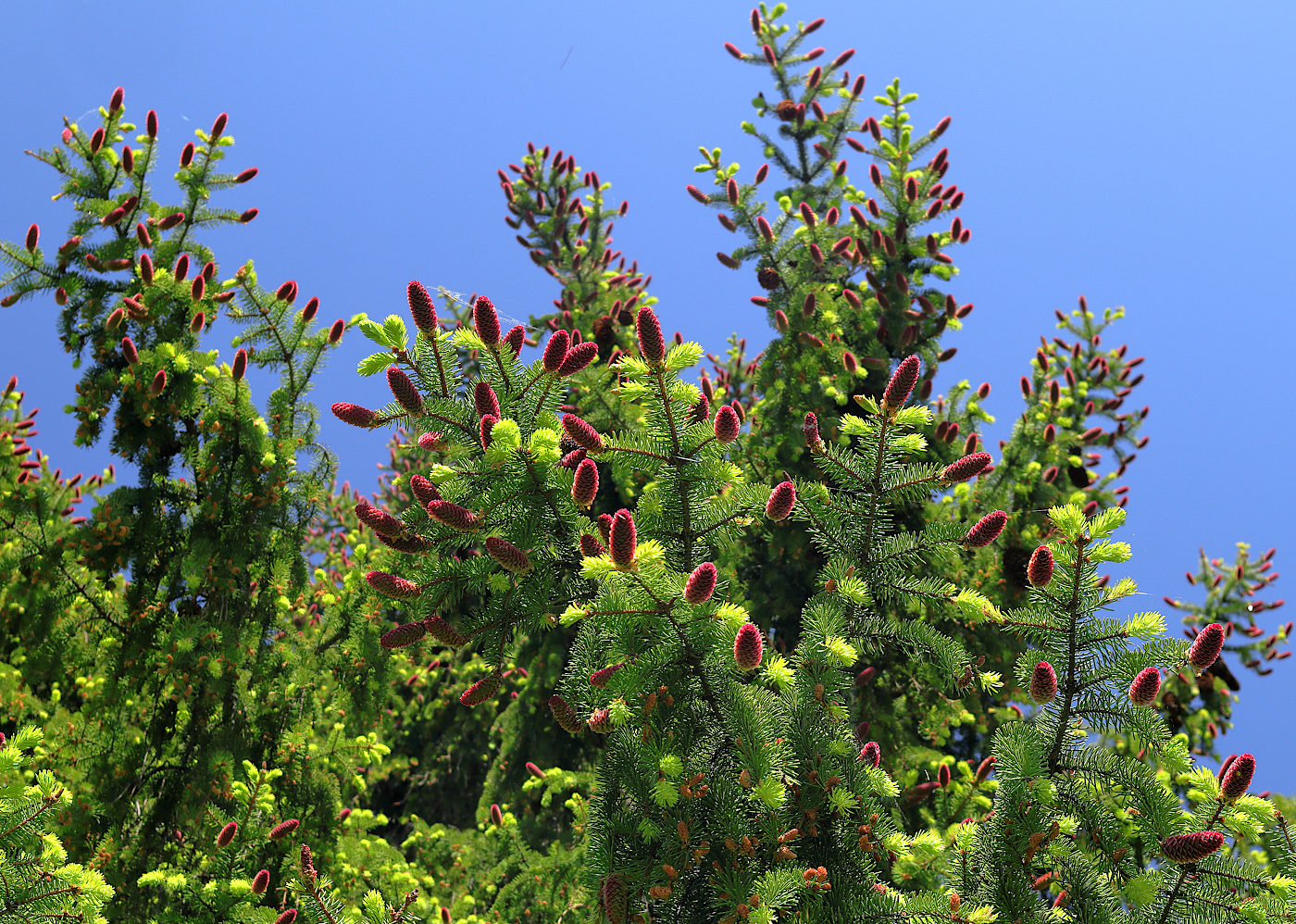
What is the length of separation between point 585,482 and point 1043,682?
1.14 metres

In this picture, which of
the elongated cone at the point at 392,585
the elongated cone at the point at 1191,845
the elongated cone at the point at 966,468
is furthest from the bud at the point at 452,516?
the elongated cone at the point at 1191,845

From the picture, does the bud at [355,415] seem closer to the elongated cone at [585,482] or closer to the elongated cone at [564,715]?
the elongated cone at [585,482]

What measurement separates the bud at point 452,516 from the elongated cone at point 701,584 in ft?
1.89

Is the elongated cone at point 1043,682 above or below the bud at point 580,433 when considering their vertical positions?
below

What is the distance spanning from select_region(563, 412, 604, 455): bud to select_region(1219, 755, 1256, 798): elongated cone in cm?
166

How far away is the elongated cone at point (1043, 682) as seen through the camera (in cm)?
184

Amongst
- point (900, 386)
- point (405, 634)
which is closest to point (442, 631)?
point (405, 634)

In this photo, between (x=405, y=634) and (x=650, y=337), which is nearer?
(x=650, y=337)

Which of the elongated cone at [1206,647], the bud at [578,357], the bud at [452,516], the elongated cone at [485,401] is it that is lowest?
the elongated cone at [1206,647]

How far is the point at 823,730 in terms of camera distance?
2.19m

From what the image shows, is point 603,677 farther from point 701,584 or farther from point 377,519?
point 377,519

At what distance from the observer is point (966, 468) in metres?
2.10

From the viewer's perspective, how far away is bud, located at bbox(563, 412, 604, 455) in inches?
78.9

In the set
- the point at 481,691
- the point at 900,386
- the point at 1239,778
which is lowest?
the point at 1239,778
